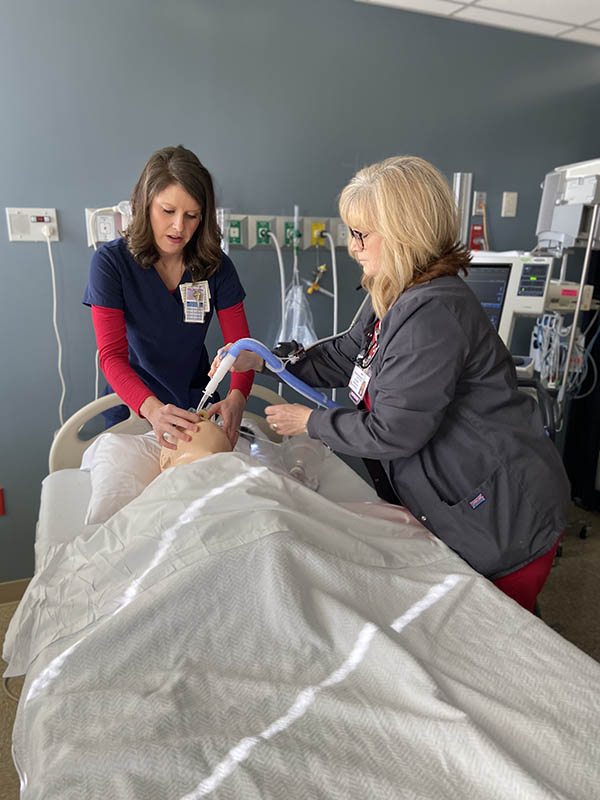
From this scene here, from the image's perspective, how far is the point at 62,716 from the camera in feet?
2.93

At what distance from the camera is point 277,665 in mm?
1011

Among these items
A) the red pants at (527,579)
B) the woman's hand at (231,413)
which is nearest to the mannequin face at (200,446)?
the woman's hand at (231,413)

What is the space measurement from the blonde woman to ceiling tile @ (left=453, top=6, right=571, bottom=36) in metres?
1.89

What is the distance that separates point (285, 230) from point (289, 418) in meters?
1.38

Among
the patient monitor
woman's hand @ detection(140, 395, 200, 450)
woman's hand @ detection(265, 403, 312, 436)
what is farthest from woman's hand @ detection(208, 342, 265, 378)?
the patient monitor

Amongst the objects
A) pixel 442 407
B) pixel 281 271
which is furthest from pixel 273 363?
pixel 281 271

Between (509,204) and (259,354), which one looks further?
(509,204)

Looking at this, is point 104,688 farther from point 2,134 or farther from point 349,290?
point 349,290

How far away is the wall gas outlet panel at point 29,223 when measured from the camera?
213 centimetres

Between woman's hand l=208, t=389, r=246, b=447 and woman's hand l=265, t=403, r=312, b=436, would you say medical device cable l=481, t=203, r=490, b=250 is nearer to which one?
woman's hand l=208, t=389, r=246, b=447

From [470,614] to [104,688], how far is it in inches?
27.5

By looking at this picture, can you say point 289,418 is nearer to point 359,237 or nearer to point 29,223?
point 359,237

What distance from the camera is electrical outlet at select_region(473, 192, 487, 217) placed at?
2.99 meters

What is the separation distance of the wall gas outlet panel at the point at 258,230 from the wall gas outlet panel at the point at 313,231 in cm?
18
